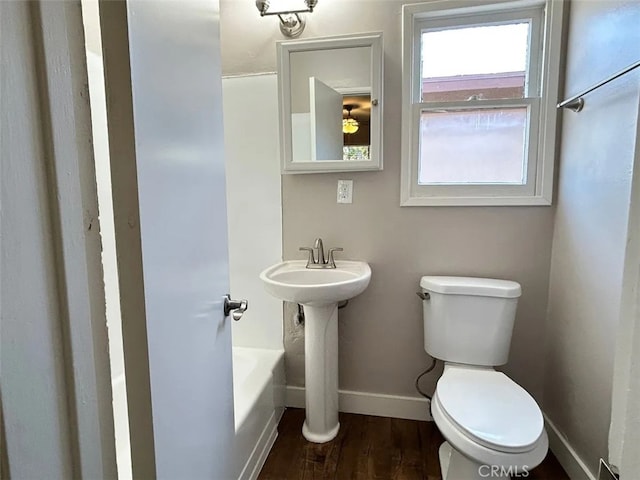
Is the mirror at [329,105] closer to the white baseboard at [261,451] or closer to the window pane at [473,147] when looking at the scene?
the window pane at [473,147]

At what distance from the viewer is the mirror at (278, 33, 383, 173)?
6.04 feet

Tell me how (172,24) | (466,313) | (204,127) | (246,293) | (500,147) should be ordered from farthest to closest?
(246,293) → (500,147) → (466,313) → (204,127) → (172,24)

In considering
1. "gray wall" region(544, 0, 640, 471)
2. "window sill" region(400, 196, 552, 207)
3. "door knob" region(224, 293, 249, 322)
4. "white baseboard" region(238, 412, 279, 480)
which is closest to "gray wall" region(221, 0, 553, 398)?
"window sill" region(400, 196, 552, 207)

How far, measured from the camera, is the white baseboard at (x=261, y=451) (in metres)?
1.54

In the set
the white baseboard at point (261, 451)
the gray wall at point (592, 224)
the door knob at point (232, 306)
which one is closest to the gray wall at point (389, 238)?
the gray wall at point (592, 224)

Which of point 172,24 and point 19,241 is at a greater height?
point 172,24

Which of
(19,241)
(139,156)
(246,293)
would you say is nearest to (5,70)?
(19,241)

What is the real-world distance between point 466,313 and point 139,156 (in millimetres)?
1502

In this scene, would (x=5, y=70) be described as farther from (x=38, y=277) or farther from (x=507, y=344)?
(x=507, y=344)

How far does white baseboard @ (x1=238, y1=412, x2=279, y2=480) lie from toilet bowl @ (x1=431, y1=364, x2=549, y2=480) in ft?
2.54

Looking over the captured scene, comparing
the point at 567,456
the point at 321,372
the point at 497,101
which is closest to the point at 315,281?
Answer: the point at 321,372

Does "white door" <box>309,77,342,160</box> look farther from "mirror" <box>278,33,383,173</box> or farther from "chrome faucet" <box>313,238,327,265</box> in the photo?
"chrome faucet" <box>313,238,327,265</box>

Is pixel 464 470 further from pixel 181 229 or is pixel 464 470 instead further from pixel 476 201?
pixel 181 229

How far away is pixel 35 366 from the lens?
44cm
